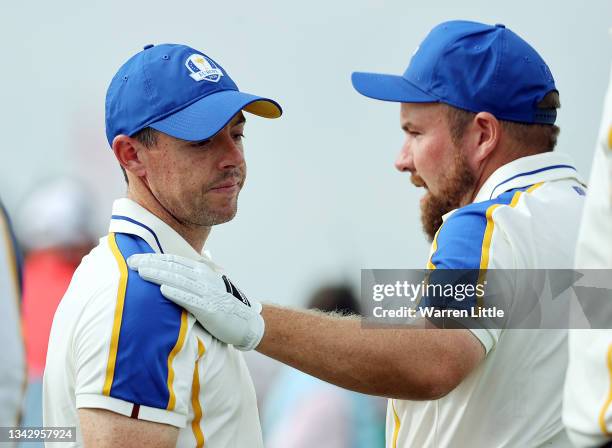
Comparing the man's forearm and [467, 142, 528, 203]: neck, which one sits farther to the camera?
[467, 142, 528, 203]: neck

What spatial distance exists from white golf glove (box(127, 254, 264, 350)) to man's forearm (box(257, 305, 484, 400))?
0.37 feet

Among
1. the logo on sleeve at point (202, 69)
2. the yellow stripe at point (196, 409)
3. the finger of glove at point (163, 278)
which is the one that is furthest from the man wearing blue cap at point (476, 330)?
the logo on sleeve at point (202, 69)

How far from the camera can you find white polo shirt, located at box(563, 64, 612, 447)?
1.66m

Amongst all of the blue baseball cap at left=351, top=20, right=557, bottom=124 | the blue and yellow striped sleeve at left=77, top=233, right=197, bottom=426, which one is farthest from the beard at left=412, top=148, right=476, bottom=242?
the blue and yellow striped sleeve at left=77, top=233, right=197, bottom=426

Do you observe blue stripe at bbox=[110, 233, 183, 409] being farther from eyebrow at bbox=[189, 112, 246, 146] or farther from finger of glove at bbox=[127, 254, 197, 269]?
eyebrow at bbox=[189, 112, 246, 146]

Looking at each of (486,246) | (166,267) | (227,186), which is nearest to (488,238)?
(486,246)

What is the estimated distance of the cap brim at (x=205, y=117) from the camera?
2.36m

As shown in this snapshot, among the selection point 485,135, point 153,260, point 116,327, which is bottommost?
point 116,327

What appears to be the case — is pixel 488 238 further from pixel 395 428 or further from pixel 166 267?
pixel 166 267

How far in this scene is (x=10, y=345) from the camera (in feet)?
8.14

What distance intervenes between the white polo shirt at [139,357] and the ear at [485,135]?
2.69 ft

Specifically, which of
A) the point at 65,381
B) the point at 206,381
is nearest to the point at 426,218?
the point at 206,381

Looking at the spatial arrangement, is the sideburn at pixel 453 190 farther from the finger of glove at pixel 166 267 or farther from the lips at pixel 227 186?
the finger of glove at pixel 166 267

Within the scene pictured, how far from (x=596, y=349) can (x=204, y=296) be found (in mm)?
860
